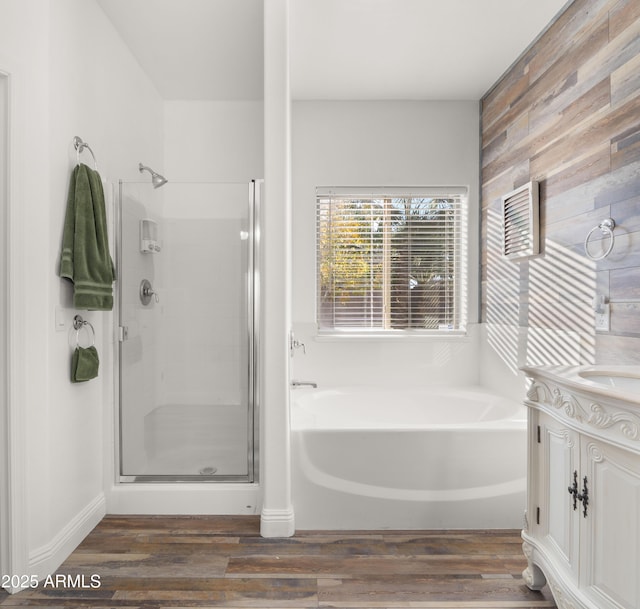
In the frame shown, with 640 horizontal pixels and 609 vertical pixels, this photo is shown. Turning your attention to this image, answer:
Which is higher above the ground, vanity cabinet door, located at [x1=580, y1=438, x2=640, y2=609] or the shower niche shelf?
the shower niche shelf

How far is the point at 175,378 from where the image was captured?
8.36ft

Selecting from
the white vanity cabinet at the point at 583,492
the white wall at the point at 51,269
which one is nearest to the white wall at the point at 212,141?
the white wall at the point at 51,269

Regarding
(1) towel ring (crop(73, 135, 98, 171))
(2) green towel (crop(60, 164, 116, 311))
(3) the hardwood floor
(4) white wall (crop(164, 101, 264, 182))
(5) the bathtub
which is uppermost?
(4) white wall (crop(164, 101, 264, 182))

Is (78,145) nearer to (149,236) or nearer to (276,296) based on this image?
(149,236)

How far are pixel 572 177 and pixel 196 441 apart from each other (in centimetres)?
238

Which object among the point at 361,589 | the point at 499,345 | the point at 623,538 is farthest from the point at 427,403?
the point at 623,538

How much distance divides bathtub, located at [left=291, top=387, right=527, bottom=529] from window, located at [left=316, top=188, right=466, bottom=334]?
1294 millimetres

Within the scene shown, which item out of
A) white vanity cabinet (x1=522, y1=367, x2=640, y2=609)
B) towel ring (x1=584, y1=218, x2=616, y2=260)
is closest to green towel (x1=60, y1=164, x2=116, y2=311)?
white vanity cabinet (x1=522, y1=367, x2=640, y2=609)

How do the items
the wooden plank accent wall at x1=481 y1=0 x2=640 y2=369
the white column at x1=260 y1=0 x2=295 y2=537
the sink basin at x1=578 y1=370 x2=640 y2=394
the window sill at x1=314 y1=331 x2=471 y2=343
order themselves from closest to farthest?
the sink basin at x1=578 y1=370 x2=640 y2=394, the wooden plank accent wall at x1=481 y1=0 x2=640 y2=369, the white column at x1=260 y1=0 x2=295 y2=537, the window sill at x1=314 y1=331 x2=471 y2=343

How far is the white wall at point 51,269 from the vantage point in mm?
1821

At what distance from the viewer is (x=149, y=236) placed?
2533mm

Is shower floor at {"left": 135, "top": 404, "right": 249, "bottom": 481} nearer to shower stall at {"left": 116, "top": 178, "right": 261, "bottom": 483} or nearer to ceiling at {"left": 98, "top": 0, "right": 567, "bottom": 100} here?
shower stall at {"left": 116, "top": 178, "right": 261, "bottom": 483}

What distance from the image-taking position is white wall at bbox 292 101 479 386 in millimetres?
3529

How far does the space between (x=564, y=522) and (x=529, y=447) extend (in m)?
0.29
